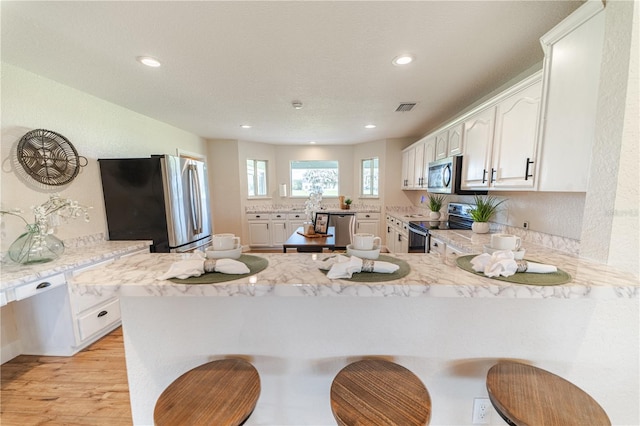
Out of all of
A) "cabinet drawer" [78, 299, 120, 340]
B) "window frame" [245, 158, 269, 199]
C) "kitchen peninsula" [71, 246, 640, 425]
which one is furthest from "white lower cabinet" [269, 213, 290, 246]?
"kitchen peninsula" [71, 246, 640, 425]

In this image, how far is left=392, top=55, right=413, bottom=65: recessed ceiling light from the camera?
1791 mm

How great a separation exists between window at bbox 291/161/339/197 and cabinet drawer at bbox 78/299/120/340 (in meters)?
4.00

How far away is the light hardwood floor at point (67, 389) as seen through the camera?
1.51 meters

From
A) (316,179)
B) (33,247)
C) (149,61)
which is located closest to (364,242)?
(149,61)

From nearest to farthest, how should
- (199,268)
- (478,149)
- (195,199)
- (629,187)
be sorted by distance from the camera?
(199,268)
(629,187)
(478,149)
(195,199)

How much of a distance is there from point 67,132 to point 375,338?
3283 millimetres

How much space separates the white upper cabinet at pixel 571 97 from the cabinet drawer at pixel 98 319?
376 centimetres

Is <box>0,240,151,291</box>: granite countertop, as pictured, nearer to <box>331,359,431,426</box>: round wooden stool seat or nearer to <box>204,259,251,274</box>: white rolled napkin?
<box>204,259,251,274</box>: white rolled napkin

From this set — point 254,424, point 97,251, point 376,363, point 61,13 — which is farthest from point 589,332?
point 97,251

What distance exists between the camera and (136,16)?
136 cm

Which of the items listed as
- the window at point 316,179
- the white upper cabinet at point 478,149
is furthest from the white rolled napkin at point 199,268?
the window at point 316,179

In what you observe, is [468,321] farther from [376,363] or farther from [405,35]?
[405,35]

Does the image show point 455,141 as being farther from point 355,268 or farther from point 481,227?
point 355,268

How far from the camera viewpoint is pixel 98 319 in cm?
221
